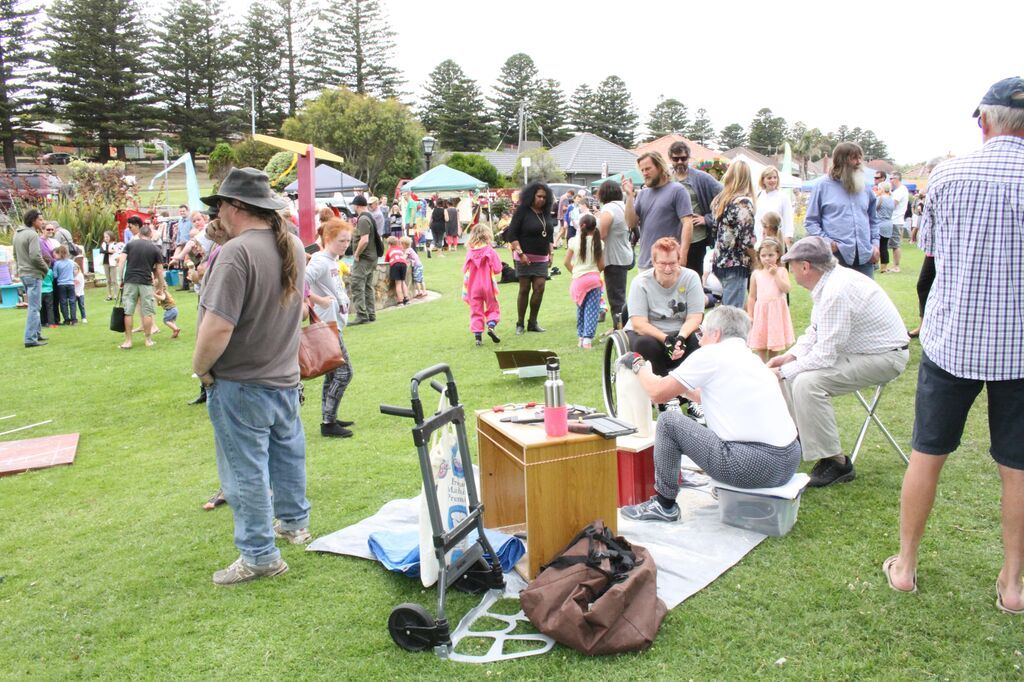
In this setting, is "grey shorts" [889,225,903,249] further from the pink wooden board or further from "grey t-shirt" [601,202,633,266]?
the pink wooden board

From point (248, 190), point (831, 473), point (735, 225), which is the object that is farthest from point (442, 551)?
point (735, 225)

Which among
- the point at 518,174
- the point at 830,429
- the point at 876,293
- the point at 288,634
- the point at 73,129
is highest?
the point at 73,129

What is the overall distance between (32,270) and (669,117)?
97.8 m

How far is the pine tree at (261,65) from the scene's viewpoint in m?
58.3

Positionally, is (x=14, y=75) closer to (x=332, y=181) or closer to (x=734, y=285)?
(x=332, y=181)

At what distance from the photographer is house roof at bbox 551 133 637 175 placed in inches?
1938

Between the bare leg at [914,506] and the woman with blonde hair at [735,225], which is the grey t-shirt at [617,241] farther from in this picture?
the bare leg at [914,506]

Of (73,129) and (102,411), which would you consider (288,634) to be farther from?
(73,129)

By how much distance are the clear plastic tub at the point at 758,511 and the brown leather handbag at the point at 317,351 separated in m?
2.65

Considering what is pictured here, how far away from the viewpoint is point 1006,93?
2832mm

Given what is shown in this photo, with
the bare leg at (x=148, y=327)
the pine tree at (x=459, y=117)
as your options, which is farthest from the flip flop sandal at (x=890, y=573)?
the pine tree at (x=459, y=117)

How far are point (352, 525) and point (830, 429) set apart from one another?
2888 millimetres

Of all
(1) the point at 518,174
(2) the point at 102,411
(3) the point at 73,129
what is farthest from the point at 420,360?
(3) the point at 73,129

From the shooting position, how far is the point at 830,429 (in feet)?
14.9
